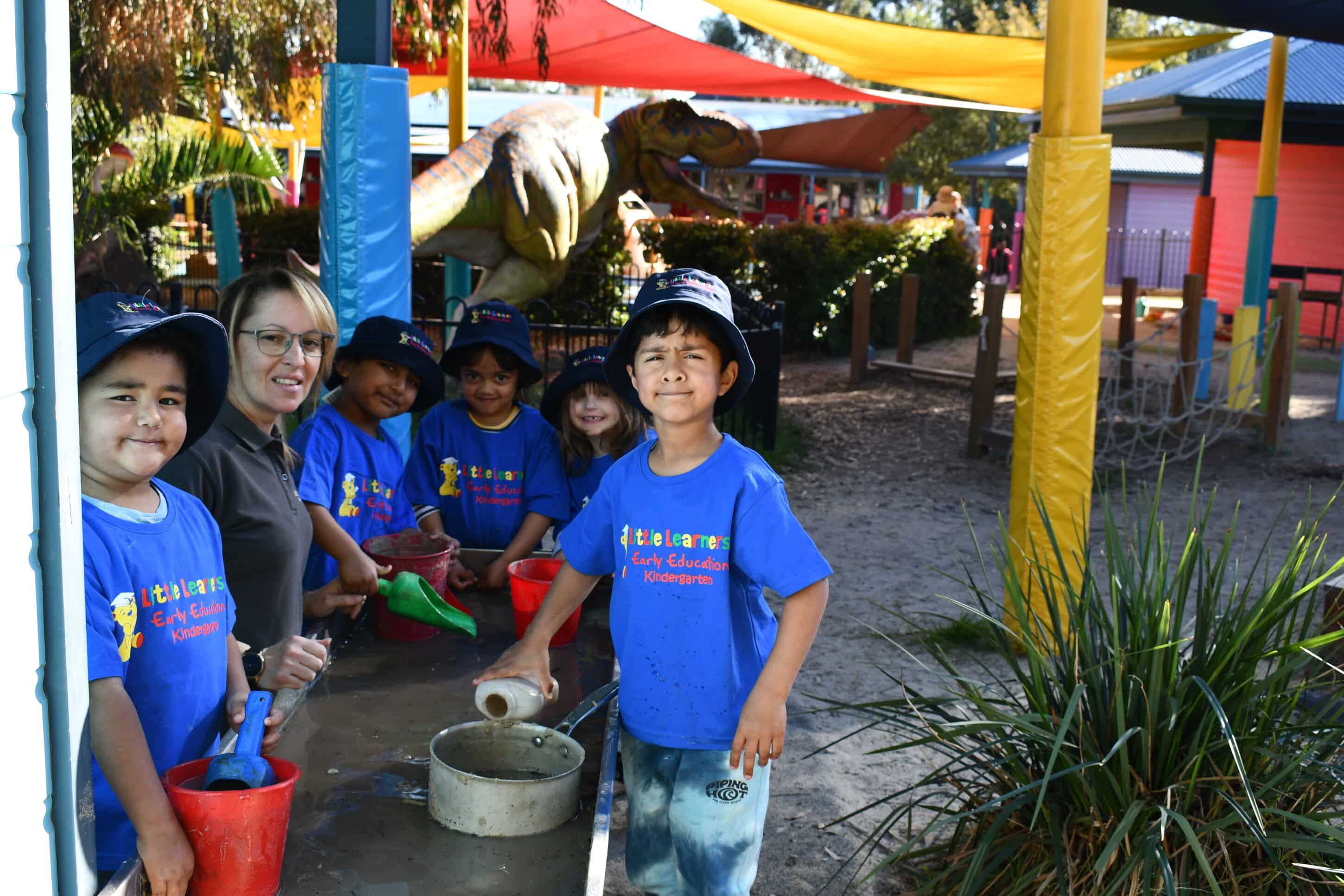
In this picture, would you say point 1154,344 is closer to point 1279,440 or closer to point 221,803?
point 1279,440

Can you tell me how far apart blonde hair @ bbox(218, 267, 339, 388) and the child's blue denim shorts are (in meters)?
1.16

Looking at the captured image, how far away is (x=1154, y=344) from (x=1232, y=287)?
12.7 feet

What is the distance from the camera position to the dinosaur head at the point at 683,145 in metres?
9.42

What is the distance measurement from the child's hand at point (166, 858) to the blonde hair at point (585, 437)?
1891mm

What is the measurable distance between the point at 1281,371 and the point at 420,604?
7.79 metres

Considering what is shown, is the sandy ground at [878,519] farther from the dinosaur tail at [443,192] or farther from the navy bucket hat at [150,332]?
the dinosaur tail at [443,192]

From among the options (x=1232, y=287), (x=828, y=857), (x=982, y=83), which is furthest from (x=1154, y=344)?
(x=828, y=857)

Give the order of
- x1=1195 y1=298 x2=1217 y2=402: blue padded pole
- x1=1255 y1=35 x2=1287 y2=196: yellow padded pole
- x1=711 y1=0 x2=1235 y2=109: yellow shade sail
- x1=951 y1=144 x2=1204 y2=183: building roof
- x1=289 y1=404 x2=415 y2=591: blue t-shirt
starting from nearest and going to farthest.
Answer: x1=289 y1=404 x2=415 y2=591: blue t-shirt
x1=711 y1=0 x2=1235 y2=109: yellow shade sail
x1=1195 y1=298 x2=1217 y2=402: blue padded pole
x1=1255 y1=35 x2=1287 y2=196: yellow padded pole
x1=951 y1=144 x2=1204 y2=183: building roof

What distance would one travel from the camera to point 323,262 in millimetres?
4902

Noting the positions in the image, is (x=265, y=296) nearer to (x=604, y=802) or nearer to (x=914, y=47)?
(x=604, y=802)

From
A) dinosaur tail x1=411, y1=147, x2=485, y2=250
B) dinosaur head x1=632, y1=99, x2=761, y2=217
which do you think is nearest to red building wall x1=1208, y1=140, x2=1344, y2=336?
dinosaur head x1=632, y1=99, x2=761, y2=217

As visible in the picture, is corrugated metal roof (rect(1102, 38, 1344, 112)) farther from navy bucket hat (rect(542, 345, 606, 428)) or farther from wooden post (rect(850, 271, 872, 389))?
navy bucket hat (rect(542, 345, 606, 428))

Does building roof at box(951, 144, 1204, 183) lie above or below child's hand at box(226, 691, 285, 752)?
above

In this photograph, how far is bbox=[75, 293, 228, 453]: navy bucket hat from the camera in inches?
66.4
